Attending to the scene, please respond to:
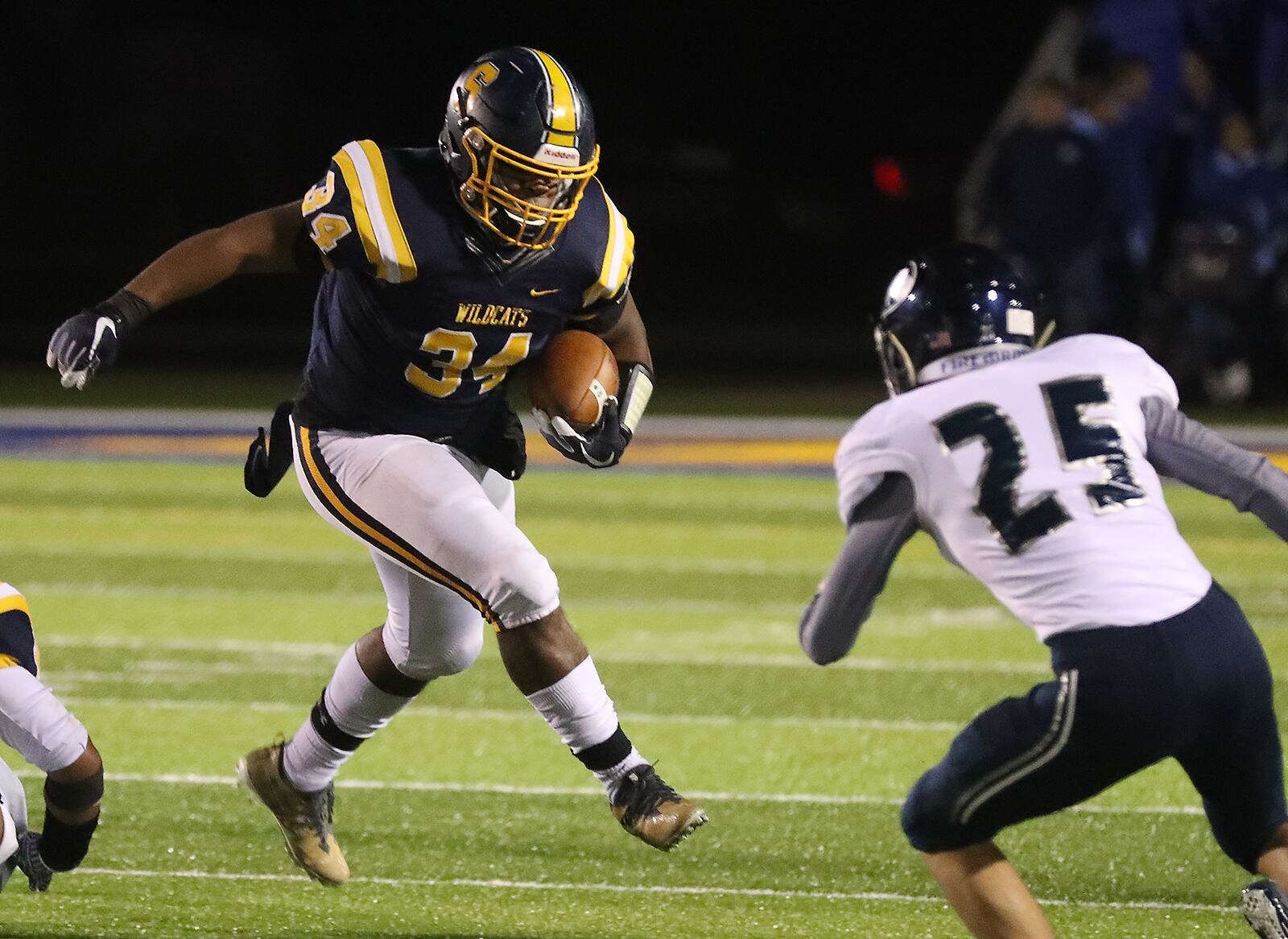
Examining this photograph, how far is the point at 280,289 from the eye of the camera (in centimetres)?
2138

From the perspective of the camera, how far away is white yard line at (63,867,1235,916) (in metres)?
4.24

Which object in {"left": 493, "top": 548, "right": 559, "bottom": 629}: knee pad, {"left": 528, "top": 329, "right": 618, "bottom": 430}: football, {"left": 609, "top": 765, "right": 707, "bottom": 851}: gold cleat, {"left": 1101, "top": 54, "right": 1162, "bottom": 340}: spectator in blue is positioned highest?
{"left": 528, "top": 329, "right": 618, "bottom": 430}: football

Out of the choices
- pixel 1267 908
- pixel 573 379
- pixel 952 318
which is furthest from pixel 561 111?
pixel 1267 908

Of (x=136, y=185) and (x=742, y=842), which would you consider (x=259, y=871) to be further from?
(x=136, y=185)

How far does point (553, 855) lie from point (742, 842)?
16.2 inches

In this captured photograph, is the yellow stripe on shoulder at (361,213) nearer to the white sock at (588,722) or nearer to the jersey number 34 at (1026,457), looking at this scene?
the white sock at (588,722)

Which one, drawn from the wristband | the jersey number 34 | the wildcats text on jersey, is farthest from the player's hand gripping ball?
the jersey number 34

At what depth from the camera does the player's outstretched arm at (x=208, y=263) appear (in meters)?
3.96

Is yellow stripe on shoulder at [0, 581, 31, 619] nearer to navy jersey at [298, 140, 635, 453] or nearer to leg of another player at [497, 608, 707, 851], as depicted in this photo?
navy jersey at [298, 140, 635, 453]

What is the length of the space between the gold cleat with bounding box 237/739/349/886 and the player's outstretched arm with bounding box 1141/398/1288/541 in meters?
1.85

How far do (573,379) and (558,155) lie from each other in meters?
0.43

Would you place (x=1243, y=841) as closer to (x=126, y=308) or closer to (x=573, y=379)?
(x=573, y=379)

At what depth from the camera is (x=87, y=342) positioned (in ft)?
12.6

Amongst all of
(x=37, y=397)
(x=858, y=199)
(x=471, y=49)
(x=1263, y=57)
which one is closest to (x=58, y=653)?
(x=37, y=397)
